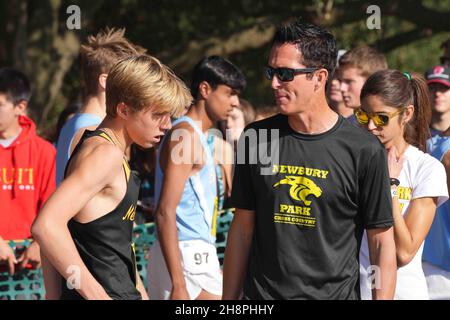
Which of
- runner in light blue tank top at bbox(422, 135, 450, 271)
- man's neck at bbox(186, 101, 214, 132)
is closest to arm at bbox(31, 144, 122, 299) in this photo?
runner in light blue tank top at bbox(422, 135, 450, 271)

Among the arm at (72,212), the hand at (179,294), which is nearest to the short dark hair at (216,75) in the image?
the hand at (179,294)

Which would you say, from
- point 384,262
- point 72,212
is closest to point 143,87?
point 72,212

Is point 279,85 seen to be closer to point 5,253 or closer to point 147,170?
point 5,253

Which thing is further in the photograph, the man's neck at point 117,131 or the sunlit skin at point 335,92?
the sunlit skin at point 335,92

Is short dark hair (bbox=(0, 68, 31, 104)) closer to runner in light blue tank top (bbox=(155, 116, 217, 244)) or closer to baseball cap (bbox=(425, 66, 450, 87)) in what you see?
runner in light blue tank top (bbox=(155, 116, 217, 244))

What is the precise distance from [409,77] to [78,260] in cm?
229

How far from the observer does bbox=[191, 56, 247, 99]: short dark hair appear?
20.2ft

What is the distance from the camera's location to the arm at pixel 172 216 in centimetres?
561

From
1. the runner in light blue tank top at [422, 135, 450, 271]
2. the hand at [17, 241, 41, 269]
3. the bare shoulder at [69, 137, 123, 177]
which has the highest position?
the bare shoulder at [69, 137, 123, 177]

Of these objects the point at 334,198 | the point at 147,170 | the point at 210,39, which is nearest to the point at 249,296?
the point at 334,198

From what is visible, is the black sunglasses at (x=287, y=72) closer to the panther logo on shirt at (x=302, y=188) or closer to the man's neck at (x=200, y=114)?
the panther logo on shirt at (x=302, y=188)

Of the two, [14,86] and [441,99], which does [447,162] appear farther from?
[14,86]

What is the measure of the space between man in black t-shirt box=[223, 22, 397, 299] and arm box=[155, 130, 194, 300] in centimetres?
171

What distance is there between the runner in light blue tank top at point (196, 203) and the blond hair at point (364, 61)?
4.61ft
